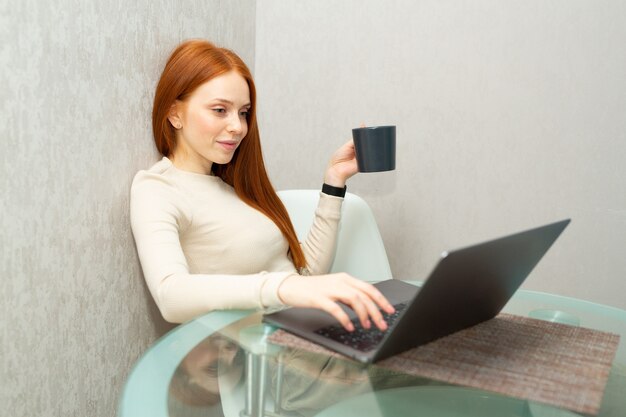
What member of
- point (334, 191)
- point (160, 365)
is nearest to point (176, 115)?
point (334, 191)

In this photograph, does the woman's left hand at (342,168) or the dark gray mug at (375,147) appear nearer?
the dark gray mug at (375,147)

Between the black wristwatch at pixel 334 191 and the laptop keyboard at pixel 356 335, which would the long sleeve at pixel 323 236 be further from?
the laptop keyboard at pixel 356 335

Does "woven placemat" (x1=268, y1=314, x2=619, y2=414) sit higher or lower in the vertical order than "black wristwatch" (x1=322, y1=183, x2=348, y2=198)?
lower

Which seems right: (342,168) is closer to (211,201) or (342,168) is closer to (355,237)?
(355,237)

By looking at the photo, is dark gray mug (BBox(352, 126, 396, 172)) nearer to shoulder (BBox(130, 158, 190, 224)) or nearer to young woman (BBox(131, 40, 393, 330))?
young woman (BBox(131, 40, 393, 330))

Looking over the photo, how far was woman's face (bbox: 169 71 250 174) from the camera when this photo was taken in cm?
142

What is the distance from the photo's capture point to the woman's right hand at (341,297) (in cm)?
83

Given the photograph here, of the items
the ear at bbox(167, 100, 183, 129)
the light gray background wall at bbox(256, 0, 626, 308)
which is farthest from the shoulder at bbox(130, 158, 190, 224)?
the light gray background wall at bbox(256, 0, 626, 308)

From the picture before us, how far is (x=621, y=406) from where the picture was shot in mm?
794

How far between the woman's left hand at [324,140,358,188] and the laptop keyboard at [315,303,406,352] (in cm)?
78

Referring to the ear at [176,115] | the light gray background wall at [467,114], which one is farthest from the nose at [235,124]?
the light gray background wall at [467,114]

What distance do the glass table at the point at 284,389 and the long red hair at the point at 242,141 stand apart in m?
0.69

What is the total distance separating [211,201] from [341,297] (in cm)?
67

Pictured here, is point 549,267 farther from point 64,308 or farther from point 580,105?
point 64,308
